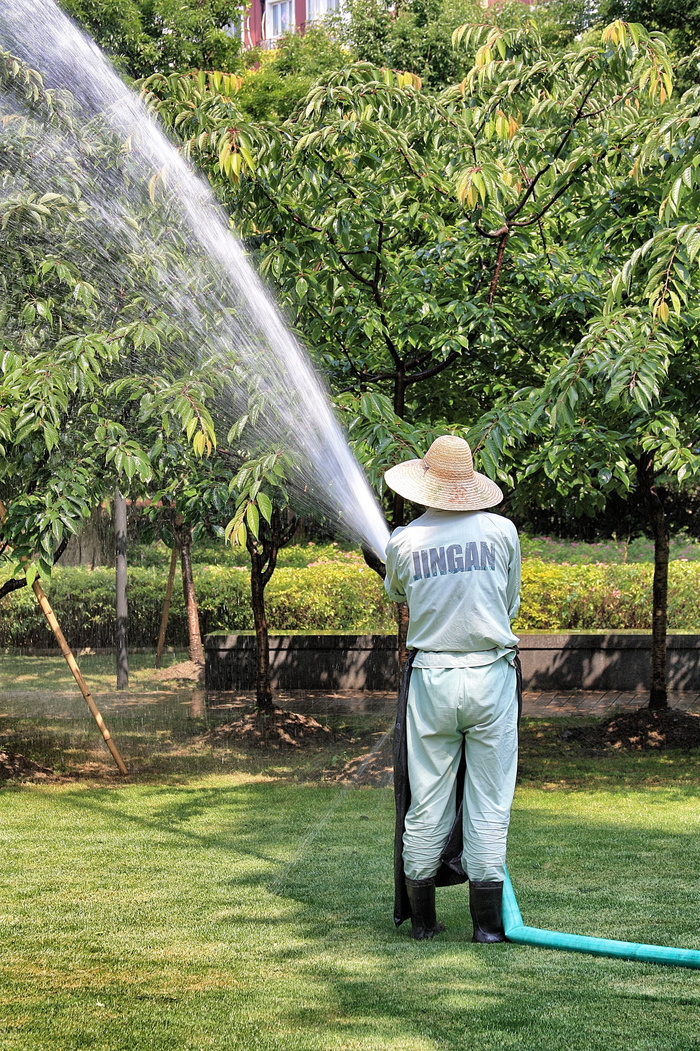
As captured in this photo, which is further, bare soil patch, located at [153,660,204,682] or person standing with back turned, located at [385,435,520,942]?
bare soil patch, located at [153,660,204,682]

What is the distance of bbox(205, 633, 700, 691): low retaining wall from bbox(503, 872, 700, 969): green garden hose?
7143 millimetres

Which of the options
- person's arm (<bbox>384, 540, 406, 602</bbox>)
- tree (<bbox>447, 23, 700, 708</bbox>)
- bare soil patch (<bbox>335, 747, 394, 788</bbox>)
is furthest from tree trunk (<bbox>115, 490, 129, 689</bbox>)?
person's arm (<bbox>384, 540, 406, 602</bbox>)

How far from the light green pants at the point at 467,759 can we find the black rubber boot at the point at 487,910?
0.04m

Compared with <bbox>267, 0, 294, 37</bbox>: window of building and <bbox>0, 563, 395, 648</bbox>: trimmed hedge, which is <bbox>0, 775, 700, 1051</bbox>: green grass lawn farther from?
<bbox>267, 0, 294, 37</bbox>: window of building

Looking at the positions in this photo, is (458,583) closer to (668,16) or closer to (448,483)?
(448,483)

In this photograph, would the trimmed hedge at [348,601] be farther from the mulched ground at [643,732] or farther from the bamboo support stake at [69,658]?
the bamboo support stake at [69,658]

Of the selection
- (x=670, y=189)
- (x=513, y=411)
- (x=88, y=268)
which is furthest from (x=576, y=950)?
(x=88, y=268)

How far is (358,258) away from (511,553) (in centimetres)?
268

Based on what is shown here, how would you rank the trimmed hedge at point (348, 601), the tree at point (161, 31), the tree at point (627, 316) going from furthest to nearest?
the tree at point (161, 31) → the trimmed hedge at point (348, 601) → the tree at point (627, 316)

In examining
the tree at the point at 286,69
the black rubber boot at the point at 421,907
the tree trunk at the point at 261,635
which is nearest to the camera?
the black rubber boot at the point at 421,907

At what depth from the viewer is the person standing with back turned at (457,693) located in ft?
13.6

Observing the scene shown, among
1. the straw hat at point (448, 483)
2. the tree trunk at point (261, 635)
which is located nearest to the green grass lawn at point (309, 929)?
the straw hat at point (448, 483)

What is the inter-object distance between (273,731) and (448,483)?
535cm

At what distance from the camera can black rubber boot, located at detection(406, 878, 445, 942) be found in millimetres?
4246
